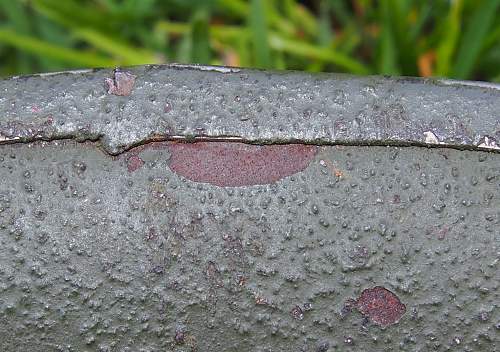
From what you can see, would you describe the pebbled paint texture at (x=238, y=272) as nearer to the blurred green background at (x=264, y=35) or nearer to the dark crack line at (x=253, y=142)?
the dark crack line at (x=253, y=142)

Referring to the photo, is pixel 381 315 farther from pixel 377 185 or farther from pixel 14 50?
pixel 14 50

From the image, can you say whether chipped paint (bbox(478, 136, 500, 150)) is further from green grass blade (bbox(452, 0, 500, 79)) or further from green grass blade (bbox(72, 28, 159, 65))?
green grass blade (bbox(72, 28, 159, 65))

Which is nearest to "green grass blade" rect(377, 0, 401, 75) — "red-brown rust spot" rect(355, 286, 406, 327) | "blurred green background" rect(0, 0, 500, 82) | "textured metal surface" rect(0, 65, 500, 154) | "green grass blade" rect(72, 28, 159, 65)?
"blurred green background" rect(0, 0, 500, 82)

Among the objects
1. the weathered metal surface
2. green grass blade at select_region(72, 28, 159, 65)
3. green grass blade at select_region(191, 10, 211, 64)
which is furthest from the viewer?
green grass blade at select_region(72, 28, 159, 65)

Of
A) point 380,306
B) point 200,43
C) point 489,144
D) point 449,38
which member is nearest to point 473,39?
point 449,38

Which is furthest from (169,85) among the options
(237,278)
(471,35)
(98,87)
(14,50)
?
(14,50)

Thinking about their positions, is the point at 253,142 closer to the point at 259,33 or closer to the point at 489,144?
the point at 489,144
